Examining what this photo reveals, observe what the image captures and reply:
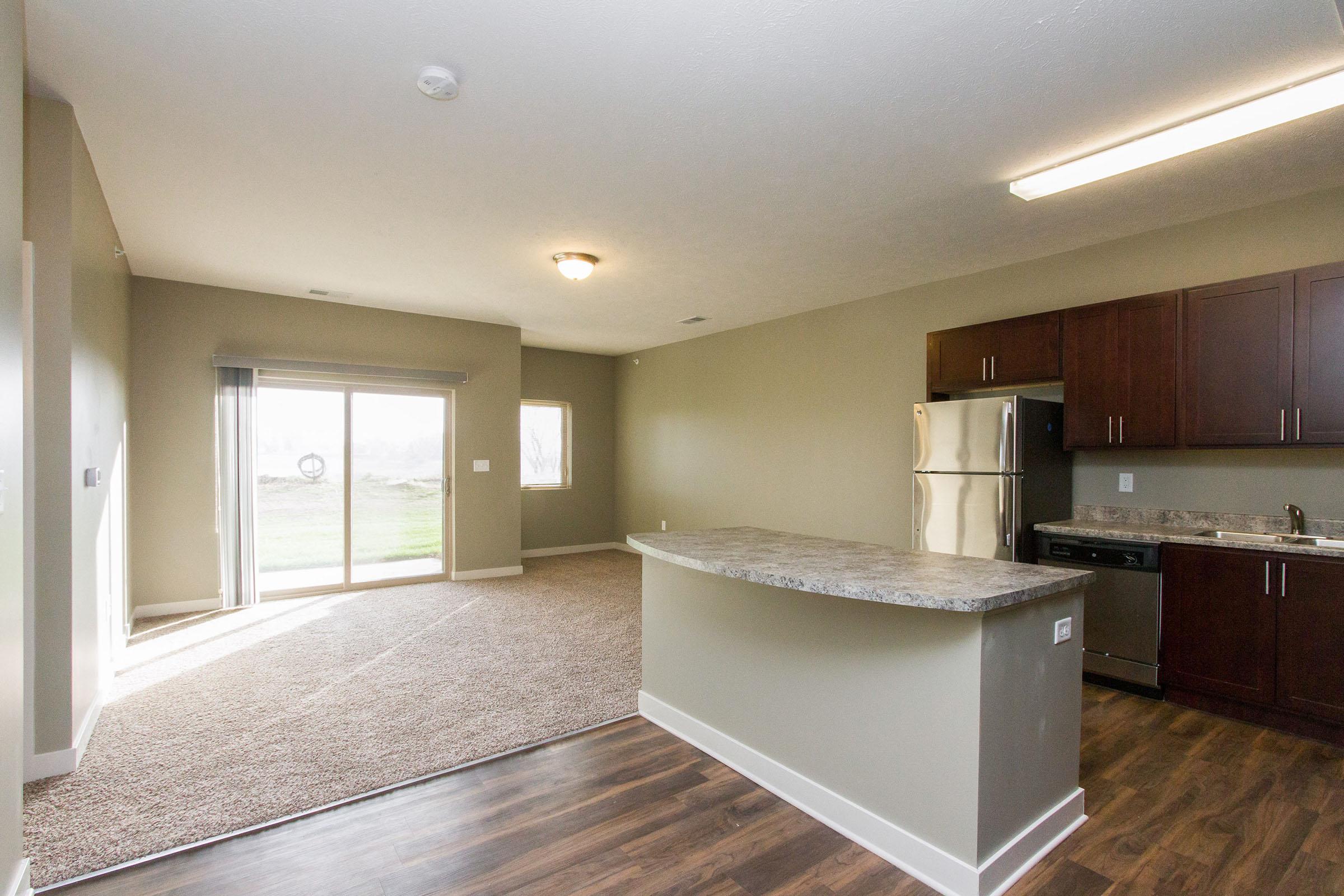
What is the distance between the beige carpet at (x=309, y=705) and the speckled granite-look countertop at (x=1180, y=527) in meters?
2.72

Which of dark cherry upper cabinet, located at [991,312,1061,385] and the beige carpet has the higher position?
dark cherry upper cabinet, located at [991,312,1061,385]

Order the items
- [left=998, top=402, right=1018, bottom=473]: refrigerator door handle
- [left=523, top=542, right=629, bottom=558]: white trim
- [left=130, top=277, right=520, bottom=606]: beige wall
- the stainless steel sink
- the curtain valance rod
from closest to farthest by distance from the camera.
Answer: the stainless steel sink → [left=998, top=402, right=1018, bottom=473]: refrigerator door handle → [left=130, top=277, right=520, bottom=606]: beige wall → the curtain valance rod → [left=523, top=542, right=629, bottom=558]: white trim

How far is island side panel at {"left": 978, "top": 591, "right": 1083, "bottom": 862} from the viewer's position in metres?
1.84

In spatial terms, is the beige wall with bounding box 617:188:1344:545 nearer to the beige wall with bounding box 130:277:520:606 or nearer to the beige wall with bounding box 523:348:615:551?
the beige wall with bounding box 523:348:615:551

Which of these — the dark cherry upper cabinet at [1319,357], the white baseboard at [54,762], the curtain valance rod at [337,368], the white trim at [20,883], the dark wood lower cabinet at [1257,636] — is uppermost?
the curtain valance rod at [337,368]

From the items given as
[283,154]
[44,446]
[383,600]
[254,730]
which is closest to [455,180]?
[283,154]

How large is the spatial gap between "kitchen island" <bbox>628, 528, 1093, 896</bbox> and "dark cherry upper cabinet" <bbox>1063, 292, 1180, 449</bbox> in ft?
6.15

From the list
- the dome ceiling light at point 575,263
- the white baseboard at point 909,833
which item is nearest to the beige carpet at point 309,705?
the white baseboard at point 909,833

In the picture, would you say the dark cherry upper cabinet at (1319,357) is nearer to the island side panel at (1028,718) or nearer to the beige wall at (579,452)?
the island side panel at (1028,718)

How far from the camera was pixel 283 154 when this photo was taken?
2.83 m

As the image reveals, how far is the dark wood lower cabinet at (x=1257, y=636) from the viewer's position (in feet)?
9.21

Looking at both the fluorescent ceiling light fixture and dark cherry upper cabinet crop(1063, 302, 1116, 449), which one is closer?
the fluorescent ceiling light fixture

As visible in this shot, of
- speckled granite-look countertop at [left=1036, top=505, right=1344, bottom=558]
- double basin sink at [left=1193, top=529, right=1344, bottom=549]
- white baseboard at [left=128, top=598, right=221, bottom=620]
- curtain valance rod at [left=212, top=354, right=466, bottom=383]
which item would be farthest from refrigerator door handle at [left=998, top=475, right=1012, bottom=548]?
white baseboard at [left=128, top=598, right=221, bottom=620]

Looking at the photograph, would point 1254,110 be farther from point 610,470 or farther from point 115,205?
point 610,470
